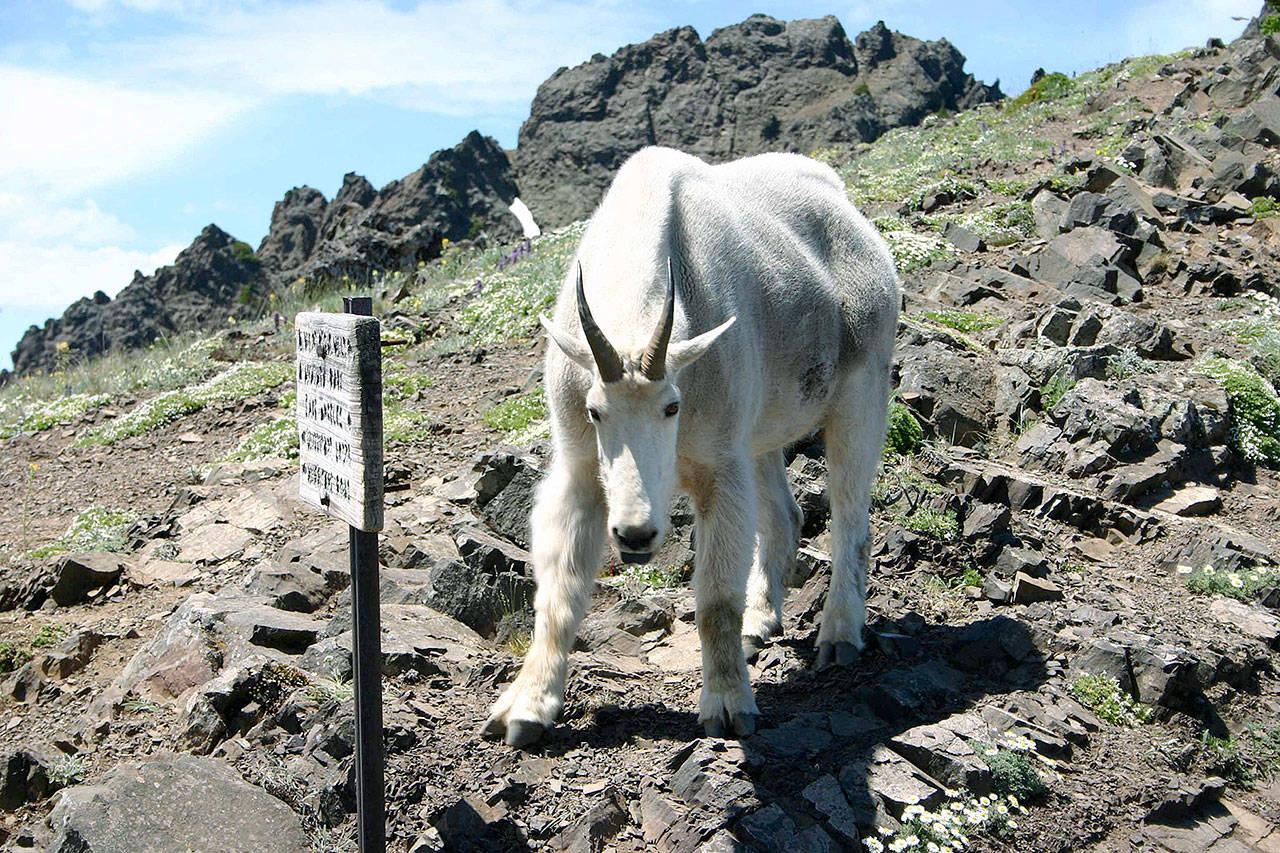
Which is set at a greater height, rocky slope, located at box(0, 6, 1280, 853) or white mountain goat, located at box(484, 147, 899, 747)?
white mountain goat, located at box(484, 147, 899, 747)

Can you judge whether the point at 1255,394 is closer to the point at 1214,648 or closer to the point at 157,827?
the point at 1214,648

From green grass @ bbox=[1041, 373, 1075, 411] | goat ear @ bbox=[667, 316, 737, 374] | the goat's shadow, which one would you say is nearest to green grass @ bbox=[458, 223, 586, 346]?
green grass @ bbox=[1041, 373, 1075, 411]

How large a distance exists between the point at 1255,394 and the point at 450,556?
6.98 meters

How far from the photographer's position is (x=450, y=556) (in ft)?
25.9

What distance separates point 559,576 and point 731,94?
49045 millimetres

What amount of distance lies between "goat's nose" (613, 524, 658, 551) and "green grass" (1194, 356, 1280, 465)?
6870 mm

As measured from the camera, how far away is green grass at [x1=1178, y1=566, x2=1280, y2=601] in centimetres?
715

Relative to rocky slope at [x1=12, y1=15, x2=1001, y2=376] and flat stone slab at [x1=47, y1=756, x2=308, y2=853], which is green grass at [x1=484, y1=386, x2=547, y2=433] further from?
rocky slope at [x1=12, y1=15, x2=1001, y2=376]

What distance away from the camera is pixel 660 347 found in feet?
15.1

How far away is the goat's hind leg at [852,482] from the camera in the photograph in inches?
264

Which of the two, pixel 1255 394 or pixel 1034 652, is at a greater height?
pixel 1255 394

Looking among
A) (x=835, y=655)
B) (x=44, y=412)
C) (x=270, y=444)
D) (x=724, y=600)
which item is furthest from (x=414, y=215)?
(x=724, y=600)

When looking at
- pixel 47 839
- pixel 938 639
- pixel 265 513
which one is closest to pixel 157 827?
pixel 47 839

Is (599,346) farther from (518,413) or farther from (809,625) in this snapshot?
(518,413)
